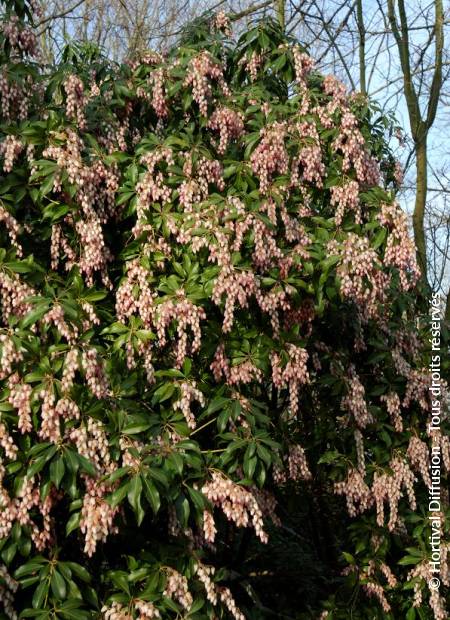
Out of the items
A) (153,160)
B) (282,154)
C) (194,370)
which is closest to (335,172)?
(282,154)

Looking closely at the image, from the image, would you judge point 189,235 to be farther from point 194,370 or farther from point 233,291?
point 194,370

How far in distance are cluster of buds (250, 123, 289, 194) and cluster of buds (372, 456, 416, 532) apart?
88.6 inches

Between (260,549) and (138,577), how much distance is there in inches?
131

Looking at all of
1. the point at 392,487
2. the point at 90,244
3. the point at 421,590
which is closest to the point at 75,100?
the point at 90,244

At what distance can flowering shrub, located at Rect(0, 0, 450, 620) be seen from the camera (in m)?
3.78

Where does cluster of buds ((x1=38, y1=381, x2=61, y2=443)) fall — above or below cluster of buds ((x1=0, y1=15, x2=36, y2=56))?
below

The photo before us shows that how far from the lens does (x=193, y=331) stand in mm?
4277

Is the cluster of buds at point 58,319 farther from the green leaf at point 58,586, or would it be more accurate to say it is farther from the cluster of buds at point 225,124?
the cluster of buds at point 225,124

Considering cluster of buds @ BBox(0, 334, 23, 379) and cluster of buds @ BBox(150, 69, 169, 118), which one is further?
cluster of buds @ BBox(150, 69, 169, 118)

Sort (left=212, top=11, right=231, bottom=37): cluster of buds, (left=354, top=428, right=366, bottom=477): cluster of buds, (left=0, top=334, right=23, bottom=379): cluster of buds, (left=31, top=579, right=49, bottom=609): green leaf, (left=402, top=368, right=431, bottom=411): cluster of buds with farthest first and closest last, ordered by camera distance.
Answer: (left=212, top=11, right=231, bottom=37): cluster of buds, (left=402, top=368, right=431, bottom=411): cluster of buds, (left=354, top=428, right=366, bottom=477): cluster of buds, (left=31, top=579, right=49, bottom=609): green leaf, (left=0, top=334, right=23, bottom=379): cluster of buds

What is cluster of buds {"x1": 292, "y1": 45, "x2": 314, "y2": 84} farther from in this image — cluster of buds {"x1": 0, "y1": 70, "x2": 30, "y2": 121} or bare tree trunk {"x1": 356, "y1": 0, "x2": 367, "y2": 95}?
bare tree trunk {"x1": 356, "y1": 0, "x2": 367, "y2": 95}

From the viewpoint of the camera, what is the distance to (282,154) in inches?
190

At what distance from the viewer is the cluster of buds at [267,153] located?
4.78 m

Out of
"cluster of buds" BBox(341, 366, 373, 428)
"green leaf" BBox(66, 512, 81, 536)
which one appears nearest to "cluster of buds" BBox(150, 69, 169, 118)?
"cluster of buds" BBox(341, 366, 373, 428)
